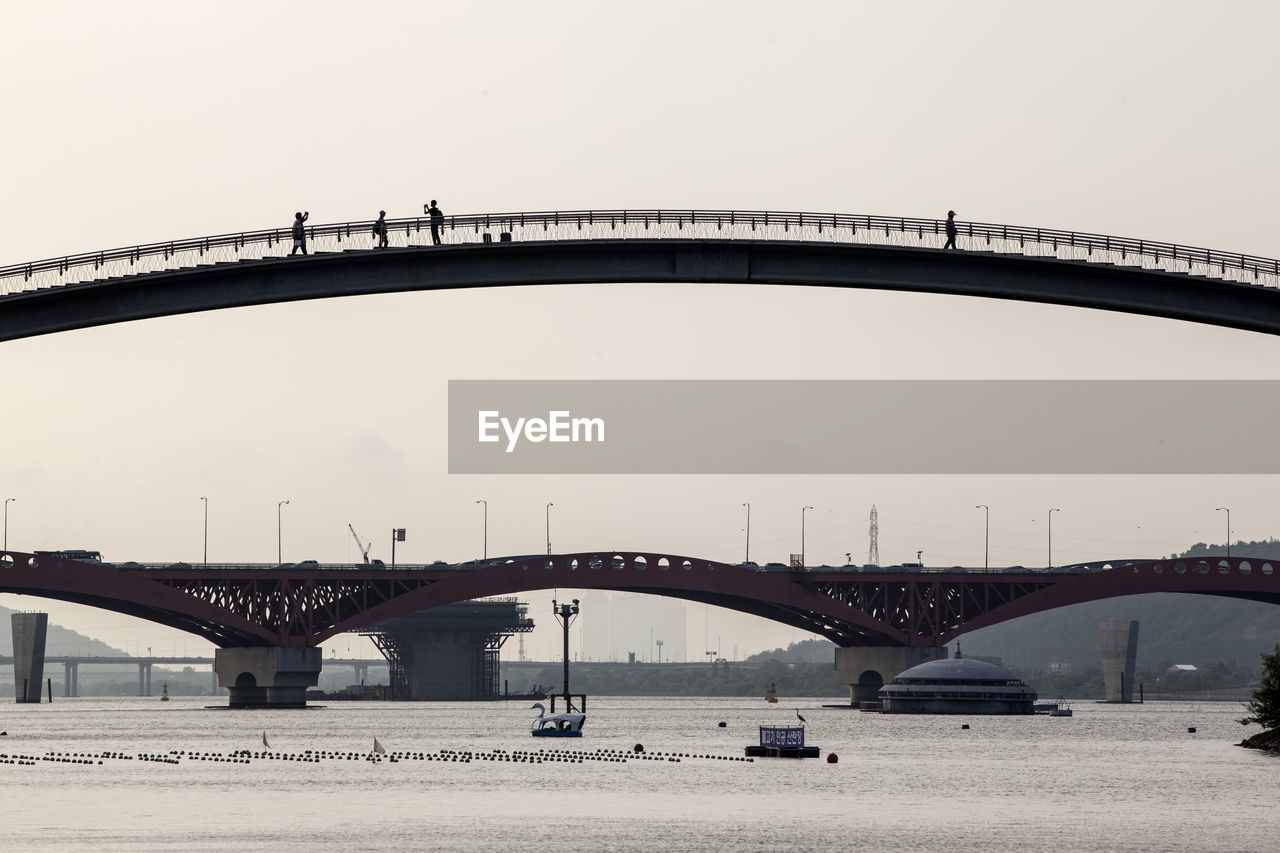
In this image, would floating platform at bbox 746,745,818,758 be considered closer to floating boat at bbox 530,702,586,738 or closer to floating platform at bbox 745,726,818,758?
floating platform at bbox 745,726,818,758

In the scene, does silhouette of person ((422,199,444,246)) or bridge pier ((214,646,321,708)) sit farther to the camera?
bridge pier ((214,646,321,708))

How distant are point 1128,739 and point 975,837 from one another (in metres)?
73.1

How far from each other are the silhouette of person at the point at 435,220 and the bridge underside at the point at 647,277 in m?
1.12

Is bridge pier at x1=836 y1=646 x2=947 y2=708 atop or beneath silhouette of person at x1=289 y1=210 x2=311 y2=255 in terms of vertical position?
beneath

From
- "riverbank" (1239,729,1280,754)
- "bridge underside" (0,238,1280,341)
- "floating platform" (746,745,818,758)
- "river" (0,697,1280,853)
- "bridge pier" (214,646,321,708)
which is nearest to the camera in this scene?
"river" (0,697,1280,853)

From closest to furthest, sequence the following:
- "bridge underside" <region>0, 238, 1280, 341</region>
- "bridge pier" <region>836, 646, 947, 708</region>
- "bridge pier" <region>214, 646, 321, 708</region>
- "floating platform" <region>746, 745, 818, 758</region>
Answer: "bridge underside" <region>0, 238, 1280, 341</region>, "floating platform" <region>746, 745, 818, 758</region>, "bridge pier" <region>214, 646, 321, 708</region>, "bridge pier" <region>836, 646, 947, 708</region>

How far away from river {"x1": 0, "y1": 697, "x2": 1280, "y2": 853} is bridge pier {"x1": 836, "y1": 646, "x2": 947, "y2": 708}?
5494 centimetres

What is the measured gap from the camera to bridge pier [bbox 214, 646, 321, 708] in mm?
170500

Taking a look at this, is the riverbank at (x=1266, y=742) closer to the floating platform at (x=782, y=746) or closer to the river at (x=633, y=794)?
the river at (x=633, y=794)

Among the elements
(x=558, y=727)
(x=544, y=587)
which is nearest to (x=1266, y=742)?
(x=558, y=727)

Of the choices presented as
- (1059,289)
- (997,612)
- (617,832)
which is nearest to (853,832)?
(617,832)

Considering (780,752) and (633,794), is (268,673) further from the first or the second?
(633,794)

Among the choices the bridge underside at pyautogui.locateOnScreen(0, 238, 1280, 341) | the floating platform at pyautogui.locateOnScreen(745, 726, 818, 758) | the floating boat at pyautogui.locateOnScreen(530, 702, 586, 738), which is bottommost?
the floating boat at pyautogui.locateOnScreen(530, 702, 586, 738)

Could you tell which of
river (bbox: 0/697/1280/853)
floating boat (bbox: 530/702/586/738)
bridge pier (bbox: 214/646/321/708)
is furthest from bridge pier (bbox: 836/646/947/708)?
floating boat (bbox: 530/702/586/738)
